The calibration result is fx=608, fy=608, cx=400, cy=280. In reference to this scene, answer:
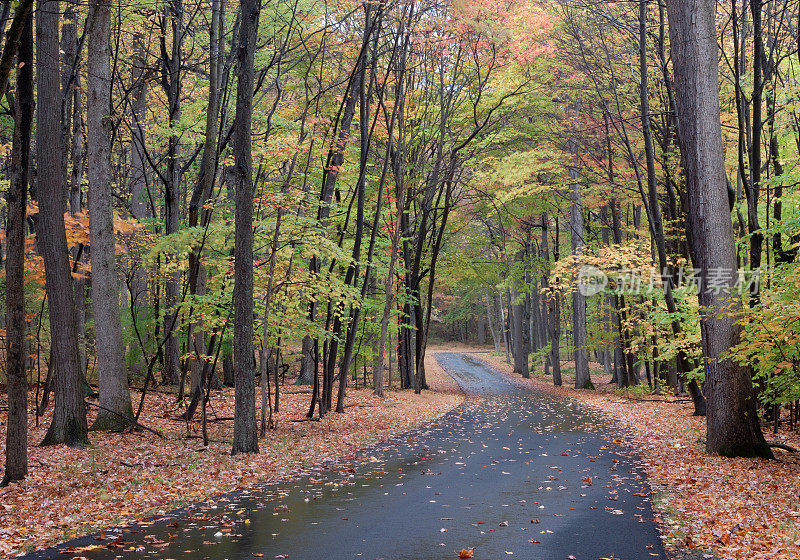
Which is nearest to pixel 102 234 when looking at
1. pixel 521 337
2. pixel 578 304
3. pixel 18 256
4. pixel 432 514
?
pixel 18 256

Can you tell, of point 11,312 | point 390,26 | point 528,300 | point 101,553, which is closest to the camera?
point 101,553

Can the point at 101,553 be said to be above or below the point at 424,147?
Result: below

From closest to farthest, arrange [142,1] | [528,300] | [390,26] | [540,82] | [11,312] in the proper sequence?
1. [11,312]
2. [142,1]
3. [390,26]
4. [540,82]
5. [528,300]

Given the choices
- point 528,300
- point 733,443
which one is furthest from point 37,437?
point 528,300

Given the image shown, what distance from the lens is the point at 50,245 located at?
9320mm

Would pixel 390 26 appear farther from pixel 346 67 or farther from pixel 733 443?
pixel 733 443

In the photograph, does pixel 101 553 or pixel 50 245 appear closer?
pixel 101 553

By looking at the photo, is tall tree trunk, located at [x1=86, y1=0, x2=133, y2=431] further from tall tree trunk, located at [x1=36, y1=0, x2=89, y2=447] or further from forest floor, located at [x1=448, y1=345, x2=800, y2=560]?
forest floor, located at [x1=448, y1=345, x2=800, y2=560]

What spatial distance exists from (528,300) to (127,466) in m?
27.0

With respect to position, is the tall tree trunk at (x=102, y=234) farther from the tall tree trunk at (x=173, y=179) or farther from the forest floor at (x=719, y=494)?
the forest floor at (x=719, y=494)

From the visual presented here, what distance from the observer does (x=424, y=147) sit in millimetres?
20234

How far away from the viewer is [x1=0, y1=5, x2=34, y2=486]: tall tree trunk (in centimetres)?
668

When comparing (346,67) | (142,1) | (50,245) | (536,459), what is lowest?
(536,459)

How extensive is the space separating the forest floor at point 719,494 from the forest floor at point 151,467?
4.99m
